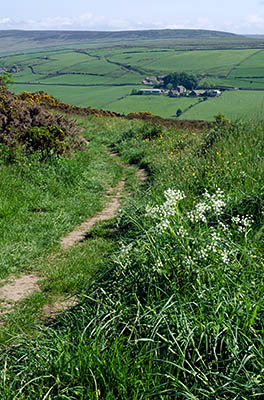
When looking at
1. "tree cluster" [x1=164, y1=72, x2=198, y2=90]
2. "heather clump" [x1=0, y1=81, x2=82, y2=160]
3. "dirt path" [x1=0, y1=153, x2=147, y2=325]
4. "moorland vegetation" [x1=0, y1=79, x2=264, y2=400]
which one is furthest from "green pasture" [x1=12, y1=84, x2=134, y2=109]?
"moorland vegetation" [x1=0, y1=79, x2=264, y2=400]

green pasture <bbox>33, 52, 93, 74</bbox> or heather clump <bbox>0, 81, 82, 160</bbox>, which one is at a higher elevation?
green pasture <bbox>33, 52, 93, 74</bbox>

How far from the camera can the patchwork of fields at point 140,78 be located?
173ft

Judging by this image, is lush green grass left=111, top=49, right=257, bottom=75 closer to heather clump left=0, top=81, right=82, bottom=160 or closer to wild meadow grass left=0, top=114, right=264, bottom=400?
heather clump left=0, top=81, right=82, bottom=160

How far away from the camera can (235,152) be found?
8.91m

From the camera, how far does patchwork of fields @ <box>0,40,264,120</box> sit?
173 ft

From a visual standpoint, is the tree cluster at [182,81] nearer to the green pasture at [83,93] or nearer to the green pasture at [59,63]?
the green pasture at [83,93]

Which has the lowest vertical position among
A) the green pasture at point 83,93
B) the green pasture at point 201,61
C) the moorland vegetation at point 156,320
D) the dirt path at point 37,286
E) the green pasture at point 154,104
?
the green pasture at point 154,104

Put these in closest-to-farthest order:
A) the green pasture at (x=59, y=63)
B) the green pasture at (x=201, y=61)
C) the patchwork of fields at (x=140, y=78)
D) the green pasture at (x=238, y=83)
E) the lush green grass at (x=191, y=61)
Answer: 1. the patchwork of fields at (x=140, y=78)
2. the green pasture at (x=238, y=83)
3. the green pasture at (x=201, y=61)
4. the lush green grass at (x=191, y=61)
5. the green pasture at (x=59, y=63)

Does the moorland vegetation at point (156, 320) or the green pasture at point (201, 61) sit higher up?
the green pasture at point (201, 61)

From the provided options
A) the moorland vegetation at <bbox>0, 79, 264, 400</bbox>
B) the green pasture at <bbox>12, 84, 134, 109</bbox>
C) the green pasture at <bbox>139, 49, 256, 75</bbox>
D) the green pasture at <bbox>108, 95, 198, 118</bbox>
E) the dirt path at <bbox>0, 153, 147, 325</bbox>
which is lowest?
the green pasture at <bbox>108, 95, 198, 118</bbox>

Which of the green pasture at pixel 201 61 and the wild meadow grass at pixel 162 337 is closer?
the wild meadow grass at pixel 162 337

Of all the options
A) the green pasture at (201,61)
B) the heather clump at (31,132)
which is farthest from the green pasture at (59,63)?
the heather clump at (31,132)

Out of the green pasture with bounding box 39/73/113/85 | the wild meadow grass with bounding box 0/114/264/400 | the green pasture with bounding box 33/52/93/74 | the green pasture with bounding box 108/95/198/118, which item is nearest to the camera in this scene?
the wild meadow grass with bounding box 0/114/264/400

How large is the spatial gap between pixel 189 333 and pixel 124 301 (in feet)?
3.20
